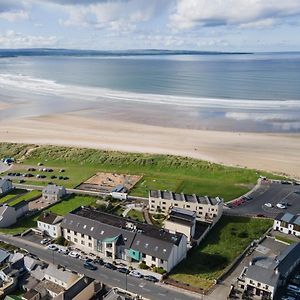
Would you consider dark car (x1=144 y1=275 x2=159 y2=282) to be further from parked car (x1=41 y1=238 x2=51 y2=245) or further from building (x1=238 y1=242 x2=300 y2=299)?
parked car (x1=41 y1=238 x2=51 y2=245)

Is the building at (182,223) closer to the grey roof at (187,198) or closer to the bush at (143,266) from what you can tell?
the grey roof at (187,198)

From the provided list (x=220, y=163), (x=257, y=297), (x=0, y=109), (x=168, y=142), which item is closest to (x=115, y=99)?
(x=0, y=109)

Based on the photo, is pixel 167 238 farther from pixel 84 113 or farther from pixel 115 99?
pixel 115 99

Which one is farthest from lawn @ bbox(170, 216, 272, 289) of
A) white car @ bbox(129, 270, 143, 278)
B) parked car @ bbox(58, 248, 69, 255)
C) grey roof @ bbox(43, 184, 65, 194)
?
grey roof @ bbox(43, 184, 65, 194)

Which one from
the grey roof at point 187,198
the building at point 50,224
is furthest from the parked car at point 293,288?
the building at point 50,224

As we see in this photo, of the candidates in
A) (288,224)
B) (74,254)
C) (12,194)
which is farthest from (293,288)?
(12,194)

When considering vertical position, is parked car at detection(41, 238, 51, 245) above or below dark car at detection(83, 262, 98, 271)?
below
